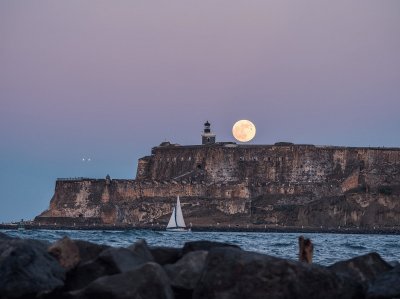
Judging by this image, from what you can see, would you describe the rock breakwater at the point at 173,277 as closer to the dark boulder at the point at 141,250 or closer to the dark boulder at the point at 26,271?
the dark boulder at the point at 26,271

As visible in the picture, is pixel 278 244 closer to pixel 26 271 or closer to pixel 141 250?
pixel 141 250

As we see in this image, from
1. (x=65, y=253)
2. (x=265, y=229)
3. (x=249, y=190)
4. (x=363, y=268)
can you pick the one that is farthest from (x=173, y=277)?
(x=249, y=190)

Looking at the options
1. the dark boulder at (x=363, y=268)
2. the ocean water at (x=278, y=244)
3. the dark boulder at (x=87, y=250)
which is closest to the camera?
the dark boulder at (x=363, y=268)

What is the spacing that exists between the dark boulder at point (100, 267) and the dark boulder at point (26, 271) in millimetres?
339

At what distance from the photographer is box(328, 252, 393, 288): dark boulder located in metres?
19.3

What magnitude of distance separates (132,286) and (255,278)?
1.69 metres

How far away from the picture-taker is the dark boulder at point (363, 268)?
19.3 m

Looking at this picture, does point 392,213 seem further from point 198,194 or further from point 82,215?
point 82,215

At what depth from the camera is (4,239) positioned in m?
21.0

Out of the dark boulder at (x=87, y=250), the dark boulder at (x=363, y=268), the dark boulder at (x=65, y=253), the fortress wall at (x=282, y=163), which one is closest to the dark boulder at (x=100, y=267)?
the dark boulder at (x=65, y=253)

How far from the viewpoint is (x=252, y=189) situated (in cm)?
14612

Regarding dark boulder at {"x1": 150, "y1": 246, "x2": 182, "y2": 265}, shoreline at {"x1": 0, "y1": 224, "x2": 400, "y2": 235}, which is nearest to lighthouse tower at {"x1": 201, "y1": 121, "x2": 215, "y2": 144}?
shoreline at {"x1": 0, "y1": 224, "x2": 400, "y2": 235}

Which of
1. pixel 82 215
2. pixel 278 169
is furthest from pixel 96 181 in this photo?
pixel 278 169

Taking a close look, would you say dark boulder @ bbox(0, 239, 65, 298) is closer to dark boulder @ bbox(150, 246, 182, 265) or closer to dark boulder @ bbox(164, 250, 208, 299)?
dark boulder @ bbox(164, 250, 208, 299)
